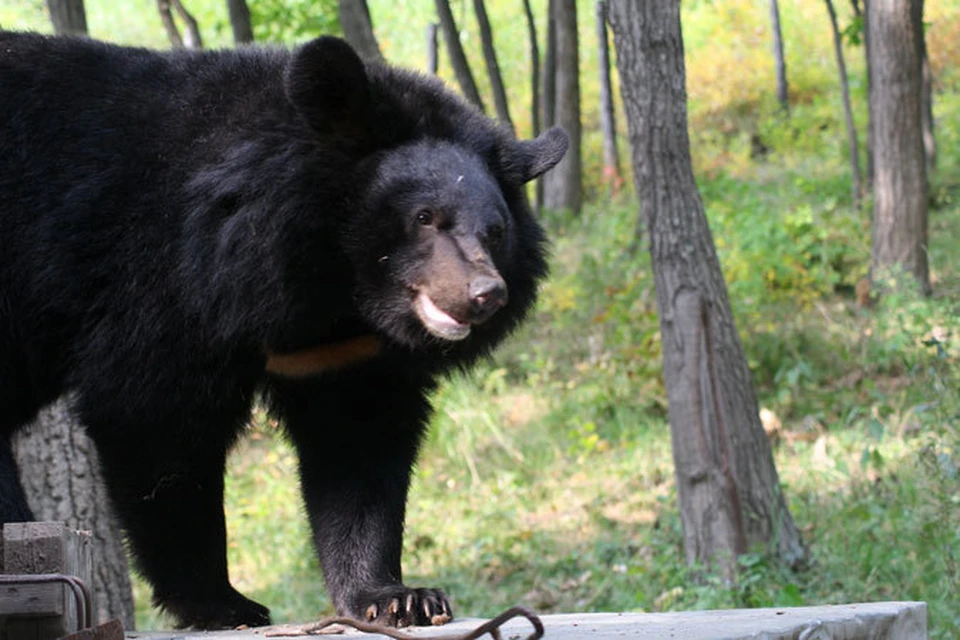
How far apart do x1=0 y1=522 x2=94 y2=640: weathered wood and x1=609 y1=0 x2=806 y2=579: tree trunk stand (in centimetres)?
390

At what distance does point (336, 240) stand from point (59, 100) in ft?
3.26

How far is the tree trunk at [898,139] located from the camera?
32.8 ft

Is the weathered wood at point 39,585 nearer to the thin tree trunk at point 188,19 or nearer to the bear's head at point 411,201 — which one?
the bear's head at point 411,201

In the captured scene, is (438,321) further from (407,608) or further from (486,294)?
(407,608)

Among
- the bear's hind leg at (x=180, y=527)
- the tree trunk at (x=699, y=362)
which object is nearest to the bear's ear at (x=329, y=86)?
the bear's hind leg at (x=180, y=527)

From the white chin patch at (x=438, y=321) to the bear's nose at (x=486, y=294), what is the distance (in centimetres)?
14

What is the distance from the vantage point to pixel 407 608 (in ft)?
11.9

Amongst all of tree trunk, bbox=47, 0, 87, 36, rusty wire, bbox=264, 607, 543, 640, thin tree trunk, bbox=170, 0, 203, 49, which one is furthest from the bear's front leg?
thin tree trunk, bbox=170, 0, 203, 49

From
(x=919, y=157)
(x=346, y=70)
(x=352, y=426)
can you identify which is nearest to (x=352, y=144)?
(x=346, y=70)

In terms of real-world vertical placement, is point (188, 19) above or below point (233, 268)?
above

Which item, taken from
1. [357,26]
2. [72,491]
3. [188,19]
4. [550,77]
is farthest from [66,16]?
[550,77]

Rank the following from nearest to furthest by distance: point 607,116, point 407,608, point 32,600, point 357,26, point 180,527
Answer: point 32,600
point 407,608
point 180,527
point 357,26
point 607,116

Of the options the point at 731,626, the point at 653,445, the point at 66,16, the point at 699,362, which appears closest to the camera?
the point at 731,626

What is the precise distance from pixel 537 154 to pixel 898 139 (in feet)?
22.9
